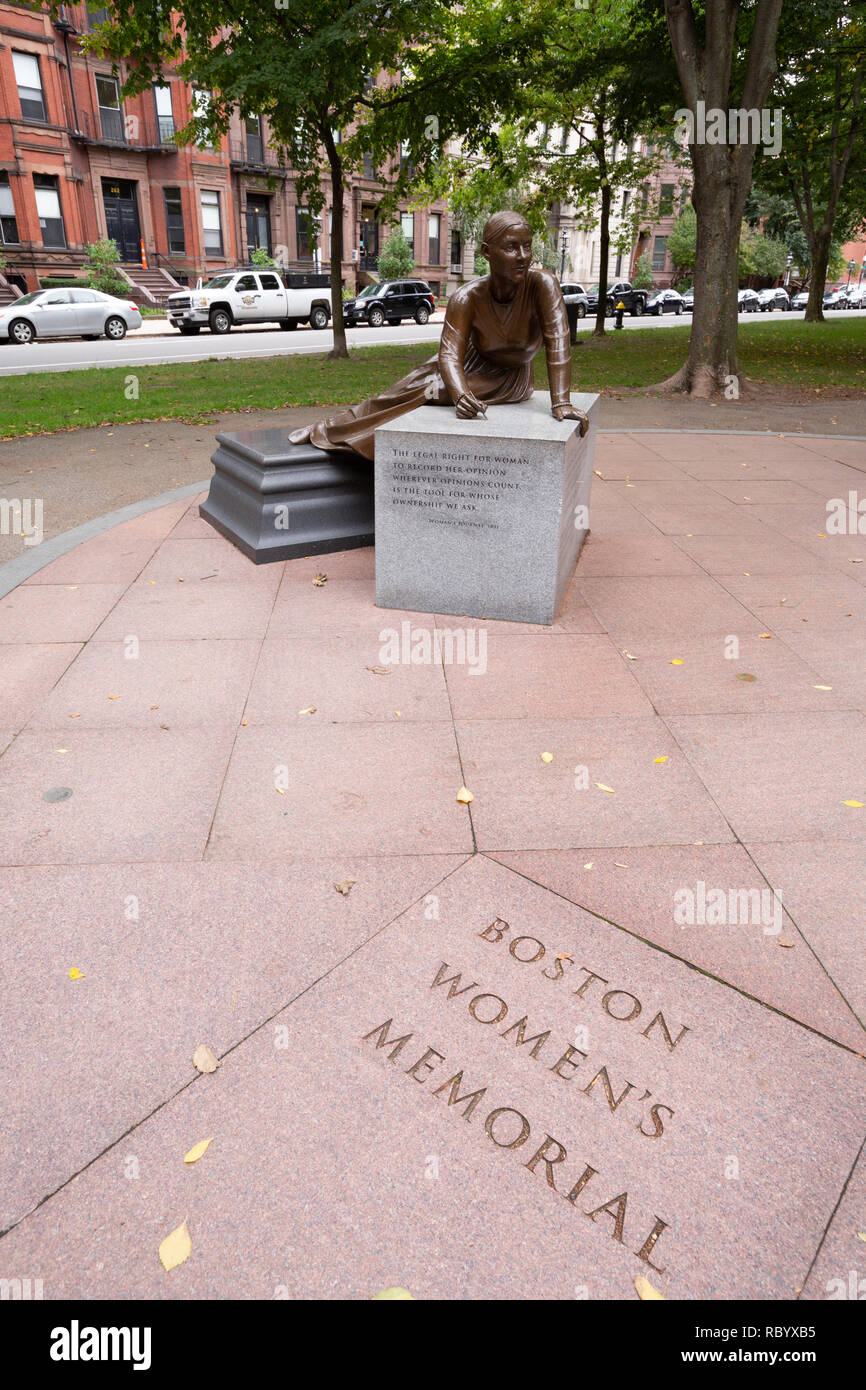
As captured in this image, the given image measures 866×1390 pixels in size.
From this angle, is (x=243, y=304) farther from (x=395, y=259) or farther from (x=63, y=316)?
(x=395, y=259)

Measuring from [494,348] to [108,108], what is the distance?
45.2 m

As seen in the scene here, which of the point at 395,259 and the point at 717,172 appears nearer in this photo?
the point at 717,172

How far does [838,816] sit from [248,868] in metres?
2.34

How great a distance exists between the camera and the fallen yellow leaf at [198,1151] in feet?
7.52

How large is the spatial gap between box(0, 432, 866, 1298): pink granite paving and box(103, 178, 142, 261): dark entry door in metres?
44.4

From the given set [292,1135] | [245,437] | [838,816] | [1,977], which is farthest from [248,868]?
[245,437]

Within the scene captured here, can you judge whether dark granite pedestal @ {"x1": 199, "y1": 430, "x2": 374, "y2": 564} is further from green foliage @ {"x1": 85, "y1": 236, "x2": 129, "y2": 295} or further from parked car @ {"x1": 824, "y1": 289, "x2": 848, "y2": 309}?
parked car @ {"x1": 824, "y1": 289, "x2": 848, "y2": 309}

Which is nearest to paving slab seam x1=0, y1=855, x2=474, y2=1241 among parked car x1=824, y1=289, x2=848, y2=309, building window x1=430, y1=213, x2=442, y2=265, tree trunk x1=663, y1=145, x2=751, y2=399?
tree trunk x1=663, y1=145, x2=751, y2=399

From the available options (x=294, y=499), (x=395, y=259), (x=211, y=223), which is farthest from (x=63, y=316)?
(x=395, y=259)

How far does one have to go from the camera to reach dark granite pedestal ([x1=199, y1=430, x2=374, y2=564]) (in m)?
6.68

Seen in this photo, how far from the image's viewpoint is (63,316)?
90.2 feet

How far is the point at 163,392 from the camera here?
1584 centimetres

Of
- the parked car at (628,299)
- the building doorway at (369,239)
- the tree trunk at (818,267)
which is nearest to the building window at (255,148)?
the building doorway at (369,239)

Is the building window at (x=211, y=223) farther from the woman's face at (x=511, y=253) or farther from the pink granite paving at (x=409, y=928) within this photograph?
the pink granite paving at (x=409, y=928)
